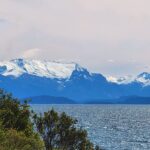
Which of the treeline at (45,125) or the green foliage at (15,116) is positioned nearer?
the green foliage at (15,116)

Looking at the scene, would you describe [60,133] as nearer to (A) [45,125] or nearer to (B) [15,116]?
(A) [45,125]

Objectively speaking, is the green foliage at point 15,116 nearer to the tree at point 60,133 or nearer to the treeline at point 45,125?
the treeline at point 45,125

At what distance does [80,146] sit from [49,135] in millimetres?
4033

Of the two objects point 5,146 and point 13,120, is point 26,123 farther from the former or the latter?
point 5,146

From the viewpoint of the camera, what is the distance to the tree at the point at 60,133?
59312 mm

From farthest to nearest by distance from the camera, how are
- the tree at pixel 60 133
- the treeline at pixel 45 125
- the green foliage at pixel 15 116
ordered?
the tree at pixel 60 133
the treeline at pixel 45 125
the green foliage at pixel 15 116

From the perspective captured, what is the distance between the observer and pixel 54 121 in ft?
195

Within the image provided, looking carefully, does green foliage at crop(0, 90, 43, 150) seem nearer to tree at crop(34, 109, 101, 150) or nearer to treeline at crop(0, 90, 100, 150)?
treeline at crop(0, 90, 100, 150)

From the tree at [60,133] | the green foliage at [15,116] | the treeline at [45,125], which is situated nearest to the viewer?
the green foliage at [15,116]

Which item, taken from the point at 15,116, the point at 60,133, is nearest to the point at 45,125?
the point at 60,133

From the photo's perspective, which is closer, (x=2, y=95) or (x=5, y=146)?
(x=5, y=146)

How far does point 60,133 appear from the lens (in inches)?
2334

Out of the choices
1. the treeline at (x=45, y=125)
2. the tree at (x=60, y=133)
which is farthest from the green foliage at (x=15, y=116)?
the tree at (x=60, y=133)

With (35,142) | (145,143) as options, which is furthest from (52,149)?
(145,143)
